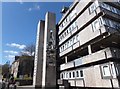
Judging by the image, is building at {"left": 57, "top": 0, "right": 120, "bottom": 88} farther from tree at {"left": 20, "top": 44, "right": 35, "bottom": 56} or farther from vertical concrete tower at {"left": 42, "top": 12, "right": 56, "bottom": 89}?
tree at {"left": 20, "top": 44, "right": 35, "bottom": 56}

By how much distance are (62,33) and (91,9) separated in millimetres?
10632

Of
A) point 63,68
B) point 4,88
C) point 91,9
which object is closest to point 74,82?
point 63,68

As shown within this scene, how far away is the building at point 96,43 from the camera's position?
12047 millimetres

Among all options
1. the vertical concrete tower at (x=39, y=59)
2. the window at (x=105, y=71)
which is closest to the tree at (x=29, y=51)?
the vertical concrete tower at (x=39, y=59)

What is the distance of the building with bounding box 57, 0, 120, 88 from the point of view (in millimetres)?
12047

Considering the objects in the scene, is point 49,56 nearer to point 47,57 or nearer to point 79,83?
point 47,57

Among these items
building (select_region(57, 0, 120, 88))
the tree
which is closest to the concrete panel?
building (select_region(57, 0, 120, 88))

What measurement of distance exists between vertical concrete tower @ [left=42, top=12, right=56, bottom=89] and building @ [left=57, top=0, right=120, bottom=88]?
8.13 ft

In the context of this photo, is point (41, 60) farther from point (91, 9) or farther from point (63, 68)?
point (91, 9)

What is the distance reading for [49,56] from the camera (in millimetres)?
24656

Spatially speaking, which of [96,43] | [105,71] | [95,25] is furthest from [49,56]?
[105,71]

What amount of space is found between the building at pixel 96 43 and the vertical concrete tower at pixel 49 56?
2.48 metres

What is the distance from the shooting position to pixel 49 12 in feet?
92.5

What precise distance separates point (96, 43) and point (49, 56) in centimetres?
1156
